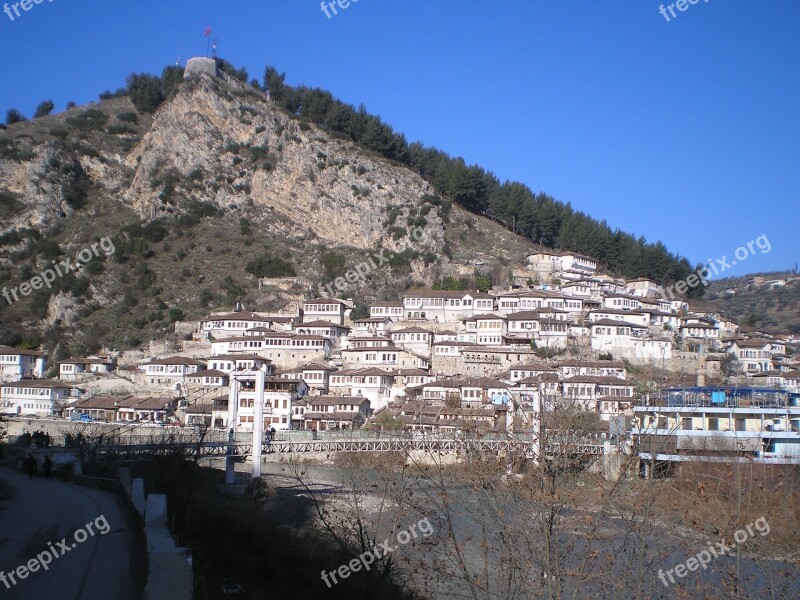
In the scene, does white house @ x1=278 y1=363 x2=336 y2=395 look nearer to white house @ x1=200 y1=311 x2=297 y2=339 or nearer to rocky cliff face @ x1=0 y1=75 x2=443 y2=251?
white house @ x1=200 y1=311 x2=297 y2=339

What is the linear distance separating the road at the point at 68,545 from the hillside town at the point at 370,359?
24.7 meters

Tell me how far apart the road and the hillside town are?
24679 millimetres

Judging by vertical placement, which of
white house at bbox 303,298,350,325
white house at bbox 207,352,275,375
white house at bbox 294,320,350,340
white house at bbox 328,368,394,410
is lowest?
white house at bbox 328,368,394,410

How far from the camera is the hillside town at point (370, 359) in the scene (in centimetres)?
4544

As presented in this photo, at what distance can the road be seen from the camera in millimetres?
7879

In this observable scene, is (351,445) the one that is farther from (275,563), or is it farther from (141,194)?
(141,194)

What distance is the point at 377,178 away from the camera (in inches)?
3162

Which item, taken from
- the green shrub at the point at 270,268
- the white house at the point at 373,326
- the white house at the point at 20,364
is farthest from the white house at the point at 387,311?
the white house at the point at 20,364

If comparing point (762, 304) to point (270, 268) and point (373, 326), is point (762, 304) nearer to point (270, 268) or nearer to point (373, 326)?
point (373, 326)

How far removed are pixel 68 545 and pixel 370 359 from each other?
41.8 metres

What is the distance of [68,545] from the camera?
9992mm

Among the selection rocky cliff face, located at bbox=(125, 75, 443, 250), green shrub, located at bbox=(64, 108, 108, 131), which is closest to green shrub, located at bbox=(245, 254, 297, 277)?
rocky cliff face, located at bbox=(125, 75, 443, 250)

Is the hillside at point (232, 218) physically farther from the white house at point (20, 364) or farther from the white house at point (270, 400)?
the white house at point (270, 400)

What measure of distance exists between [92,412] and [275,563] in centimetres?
3905
